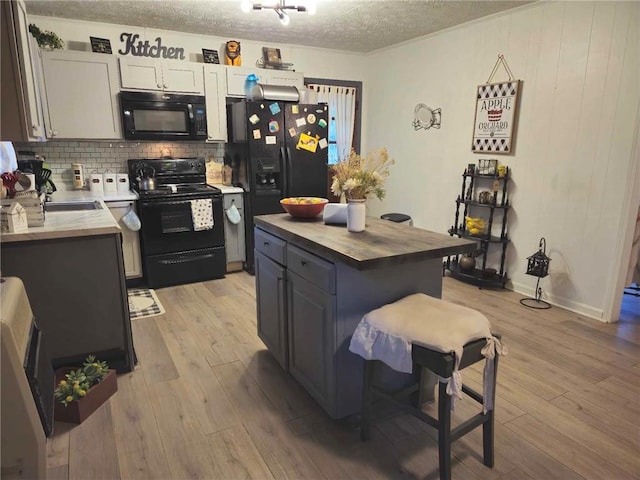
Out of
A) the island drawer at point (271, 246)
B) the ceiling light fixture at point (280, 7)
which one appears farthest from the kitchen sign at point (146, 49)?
the island drawer at point (271, 246)

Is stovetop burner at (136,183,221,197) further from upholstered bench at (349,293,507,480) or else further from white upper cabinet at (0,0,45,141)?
upholstered bench at (349,293,507,480)

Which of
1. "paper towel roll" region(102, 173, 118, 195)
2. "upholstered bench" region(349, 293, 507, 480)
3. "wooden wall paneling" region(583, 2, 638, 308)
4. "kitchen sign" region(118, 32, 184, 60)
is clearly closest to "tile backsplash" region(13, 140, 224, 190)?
"paper towel roll" region(102, 173, 118, 195)

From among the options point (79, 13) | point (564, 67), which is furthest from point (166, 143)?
point (564, 67)

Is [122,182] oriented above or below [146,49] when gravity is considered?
below

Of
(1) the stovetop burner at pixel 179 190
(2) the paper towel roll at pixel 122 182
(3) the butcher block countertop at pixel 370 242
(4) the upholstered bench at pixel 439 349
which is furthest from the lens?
(2) the paper towel roll at pixel 122 182

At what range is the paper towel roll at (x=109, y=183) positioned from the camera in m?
4.06

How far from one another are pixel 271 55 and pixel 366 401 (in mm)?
4050

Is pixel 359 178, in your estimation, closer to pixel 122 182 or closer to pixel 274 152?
pixel 274 152

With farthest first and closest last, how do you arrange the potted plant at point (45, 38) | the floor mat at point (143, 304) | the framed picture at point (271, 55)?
the framed picture at point (271, 55) → the potted plant at point (45, 38) → the floor mat at point (143, 304)

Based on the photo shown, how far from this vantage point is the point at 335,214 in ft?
7.71

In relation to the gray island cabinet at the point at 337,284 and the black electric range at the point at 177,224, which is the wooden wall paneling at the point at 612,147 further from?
the black electric range at the point at 177,224

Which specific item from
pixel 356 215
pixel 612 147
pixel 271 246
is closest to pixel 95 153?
pixel 271 246

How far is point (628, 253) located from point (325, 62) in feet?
12.8

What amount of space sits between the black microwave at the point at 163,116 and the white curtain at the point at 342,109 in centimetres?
175
